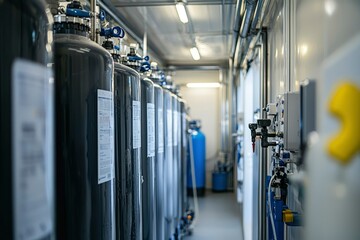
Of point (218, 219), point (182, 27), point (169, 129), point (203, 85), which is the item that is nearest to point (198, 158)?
point (203, 85)

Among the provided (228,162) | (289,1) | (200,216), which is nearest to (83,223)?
(289,1)

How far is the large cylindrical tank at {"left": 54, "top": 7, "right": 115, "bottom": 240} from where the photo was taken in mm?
1109

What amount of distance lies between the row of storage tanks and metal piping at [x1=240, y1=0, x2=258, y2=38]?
82 cm

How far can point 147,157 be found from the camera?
2.05 meters

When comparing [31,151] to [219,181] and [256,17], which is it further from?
[219,181]

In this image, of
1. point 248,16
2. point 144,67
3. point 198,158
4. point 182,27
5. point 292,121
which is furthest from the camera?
point 198,158

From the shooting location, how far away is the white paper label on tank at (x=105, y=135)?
1.18 metres

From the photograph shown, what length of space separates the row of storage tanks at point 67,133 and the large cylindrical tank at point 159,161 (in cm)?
26

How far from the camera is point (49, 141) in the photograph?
75cm

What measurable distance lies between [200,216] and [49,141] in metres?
4.23

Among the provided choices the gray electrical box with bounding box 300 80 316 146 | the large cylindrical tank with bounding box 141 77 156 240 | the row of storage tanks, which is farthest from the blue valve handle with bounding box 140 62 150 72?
the gray electrical box with bounding box 300 80 316 146

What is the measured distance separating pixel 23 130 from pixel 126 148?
36.0 inches

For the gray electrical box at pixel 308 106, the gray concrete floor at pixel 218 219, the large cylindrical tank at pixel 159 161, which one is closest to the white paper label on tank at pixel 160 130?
the large cylindrical tank at pixel 159 161

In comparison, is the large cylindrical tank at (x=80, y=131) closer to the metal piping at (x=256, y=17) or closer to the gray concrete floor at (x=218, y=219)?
the metal piping at (x=256, y=17)
